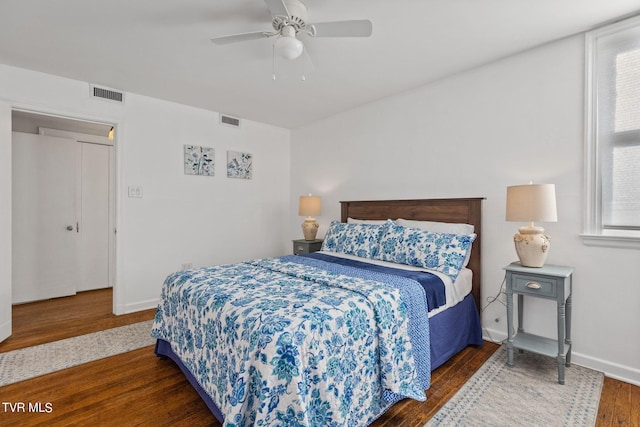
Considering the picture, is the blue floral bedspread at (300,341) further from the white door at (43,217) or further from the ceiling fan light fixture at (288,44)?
the white door at (43,217)

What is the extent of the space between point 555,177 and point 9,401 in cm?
401

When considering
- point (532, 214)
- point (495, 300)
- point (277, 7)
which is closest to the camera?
point (277, 7)

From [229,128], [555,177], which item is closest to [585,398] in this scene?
[555,177]

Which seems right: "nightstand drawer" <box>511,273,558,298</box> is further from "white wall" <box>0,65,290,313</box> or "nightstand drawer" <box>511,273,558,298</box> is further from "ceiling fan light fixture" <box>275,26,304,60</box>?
"white wall" <box>0,65,290,313</box>

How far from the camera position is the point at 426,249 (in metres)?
2.49

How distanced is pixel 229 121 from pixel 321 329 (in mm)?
3560

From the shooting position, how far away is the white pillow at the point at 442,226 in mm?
2637

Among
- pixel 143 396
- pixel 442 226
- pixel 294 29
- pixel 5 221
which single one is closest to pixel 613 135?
pixel 442 226

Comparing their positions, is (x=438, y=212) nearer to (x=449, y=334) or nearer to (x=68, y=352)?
(x=449, y=334)

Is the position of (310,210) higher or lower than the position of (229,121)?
lower

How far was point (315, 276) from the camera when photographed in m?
2.09

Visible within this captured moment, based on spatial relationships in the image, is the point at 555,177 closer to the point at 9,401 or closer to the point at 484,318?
the point at 484,318

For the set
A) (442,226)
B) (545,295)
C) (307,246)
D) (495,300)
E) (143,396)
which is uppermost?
(442,226)

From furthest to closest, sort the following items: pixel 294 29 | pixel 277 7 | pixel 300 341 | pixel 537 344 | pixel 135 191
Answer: pixel 135 191 < pixel 537 344 < pixel 294 29 < pixel 277 7 < pixel 300 341
